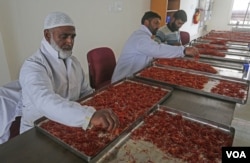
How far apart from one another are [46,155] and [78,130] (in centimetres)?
21

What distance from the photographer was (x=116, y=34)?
4.12 m

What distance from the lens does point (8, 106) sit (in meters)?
1.29

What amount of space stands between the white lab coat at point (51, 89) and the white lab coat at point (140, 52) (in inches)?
29.5

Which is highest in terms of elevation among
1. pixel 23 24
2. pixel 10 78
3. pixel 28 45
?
pixel 23 24

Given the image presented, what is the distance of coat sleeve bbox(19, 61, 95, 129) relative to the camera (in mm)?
885

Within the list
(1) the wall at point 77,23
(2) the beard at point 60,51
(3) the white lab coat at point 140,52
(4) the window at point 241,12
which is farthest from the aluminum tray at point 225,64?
(4) the window at point 241,12

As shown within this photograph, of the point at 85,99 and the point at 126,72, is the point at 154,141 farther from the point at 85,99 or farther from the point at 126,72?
the point at 126,72

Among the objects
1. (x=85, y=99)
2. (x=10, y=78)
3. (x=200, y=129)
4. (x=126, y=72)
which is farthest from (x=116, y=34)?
(x=200, y=129)

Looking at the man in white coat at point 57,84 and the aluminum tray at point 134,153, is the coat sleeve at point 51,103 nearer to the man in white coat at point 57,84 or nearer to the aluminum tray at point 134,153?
the man in white coat at point 57,84

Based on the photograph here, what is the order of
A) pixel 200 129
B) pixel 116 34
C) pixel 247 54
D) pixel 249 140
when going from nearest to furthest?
pixel 249 140
pixel 200 129
pixel 247 54
pixel 116 34

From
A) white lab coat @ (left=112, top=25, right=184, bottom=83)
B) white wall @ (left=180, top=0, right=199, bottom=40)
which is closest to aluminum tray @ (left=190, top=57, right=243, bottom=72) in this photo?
white lab coat @ (left=112, top=25, right=184, bottom=83)

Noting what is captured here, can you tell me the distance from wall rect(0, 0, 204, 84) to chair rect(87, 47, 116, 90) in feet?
2.94

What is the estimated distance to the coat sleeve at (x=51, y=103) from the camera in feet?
2.90

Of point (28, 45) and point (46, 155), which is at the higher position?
point (28, 45)
